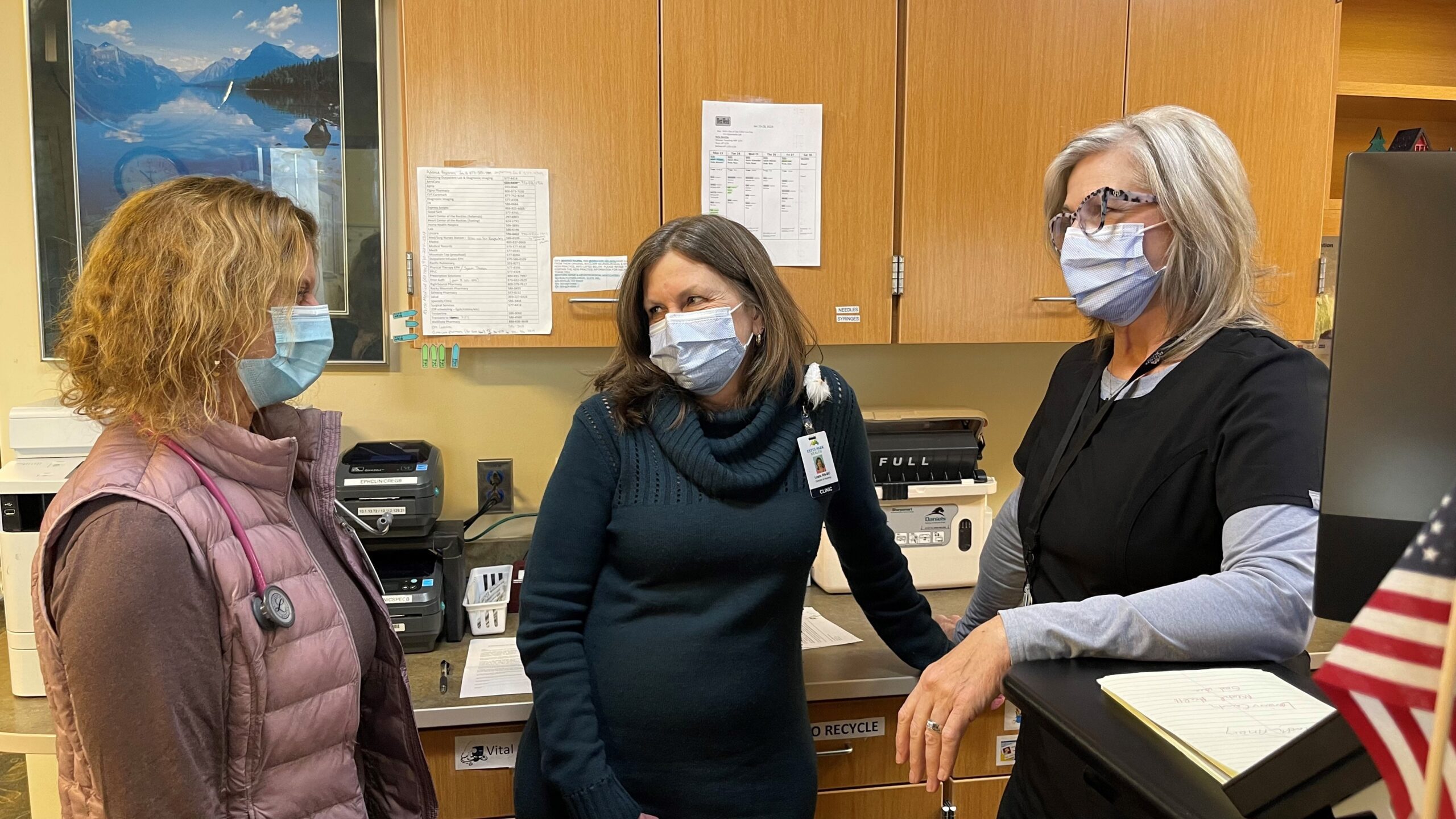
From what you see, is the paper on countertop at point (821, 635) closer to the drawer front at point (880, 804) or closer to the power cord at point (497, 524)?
the drawer front at point (880, 804)

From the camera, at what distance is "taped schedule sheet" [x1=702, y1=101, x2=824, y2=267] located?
1.88 m

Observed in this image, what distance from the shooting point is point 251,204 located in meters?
1.07

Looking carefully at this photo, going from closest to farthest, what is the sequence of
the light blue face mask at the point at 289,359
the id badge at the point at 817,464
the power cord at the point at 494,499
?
the light blue face mask at the point at 289,359, the id badge at the point at 817,464, the power cord at the point at 494,499

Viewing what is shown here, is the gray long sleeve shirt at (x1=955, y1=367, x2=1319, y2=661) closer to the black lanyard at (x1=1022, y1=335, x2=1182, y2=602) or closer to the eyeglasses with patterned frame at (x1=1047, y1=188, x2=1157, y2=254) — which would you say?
the black lanyard at (x1=1022, y1=335, x2=1182, y2=602)

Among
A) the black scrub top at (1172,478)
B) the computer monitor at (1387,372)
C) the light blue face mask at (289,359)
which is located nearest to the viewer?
the computer monitor at (1387,372)

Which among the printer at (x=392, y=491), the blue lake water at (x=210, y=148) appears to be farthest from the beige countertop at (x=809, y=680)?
the blue lake water at (x=210, y=148)

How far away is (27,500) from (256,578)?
899mm

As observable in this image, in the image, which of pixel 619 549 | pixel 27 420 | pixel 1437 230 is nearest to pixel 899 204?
pixel 619 549

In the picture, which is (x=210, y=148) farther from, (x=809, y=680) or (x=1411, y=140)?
(x=1411, y=140)

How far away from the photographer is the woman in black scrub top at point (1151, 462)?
847mm

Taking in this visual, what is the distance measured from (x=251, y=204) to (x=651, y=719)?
0.91m

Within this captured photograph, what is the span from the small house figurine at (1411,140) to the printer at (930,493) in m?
1.29

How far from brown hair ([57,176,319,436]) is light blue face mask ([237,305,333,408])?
0.03m

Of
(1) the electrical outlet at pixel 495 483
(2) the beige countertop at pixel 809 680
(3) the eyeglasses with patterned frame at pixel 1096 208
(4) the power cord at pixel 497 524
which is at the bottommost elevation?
(2) the beige countertop at pixel 809 680
